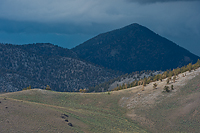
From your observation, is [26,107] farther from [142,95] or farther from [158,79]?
[158,79]

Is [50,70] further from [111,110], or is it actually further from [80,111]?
[80,111]

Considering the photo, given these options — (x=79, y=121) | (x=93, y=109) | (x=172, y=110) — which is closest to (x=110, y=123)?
(x=79, y=121)

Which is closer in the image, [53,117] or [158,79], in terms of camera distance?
[53,117]

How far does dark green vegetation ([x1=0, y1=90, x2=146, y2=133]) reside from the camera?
2964cm

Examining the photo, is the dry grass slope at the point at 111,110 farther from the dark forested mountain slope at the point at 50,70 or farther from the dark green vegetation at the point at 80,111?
the dark forested mountain slope at the point at 50,70

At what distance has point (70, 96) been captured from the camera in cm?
5238

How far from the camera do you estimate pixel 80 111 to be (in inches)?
1608

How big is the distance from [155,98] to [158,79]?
12810 mm

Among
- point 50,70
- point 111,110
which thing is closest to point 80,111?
point 111,110

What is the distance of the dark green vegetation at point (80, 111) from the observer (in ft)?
97.2

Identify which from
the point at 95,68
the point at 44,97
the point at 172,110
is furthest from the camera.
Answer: the point at 95,68

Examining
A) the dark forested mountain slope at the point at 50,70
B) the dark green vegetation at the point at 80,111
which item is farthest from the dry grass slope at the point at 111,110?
the dark forested mountain slope at the point at 50,70

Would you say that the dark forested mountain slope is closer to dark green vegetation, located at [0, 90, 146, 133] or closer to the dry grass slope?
dark green vegetation, located at [0, 90, 146, 133]

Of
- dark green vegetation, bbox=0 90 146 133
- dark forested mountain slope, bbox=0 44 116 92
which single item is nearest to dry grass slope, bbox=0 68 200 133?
dark green vegetation, bbox=0 90 146 133
